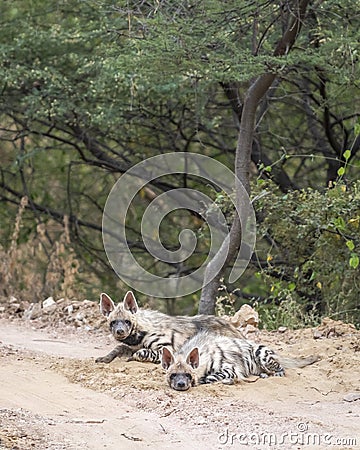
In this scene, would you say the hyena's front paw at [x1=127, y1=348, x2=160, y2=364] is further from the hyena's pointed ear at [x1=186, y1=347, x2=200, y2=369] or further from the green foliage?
the green foliage

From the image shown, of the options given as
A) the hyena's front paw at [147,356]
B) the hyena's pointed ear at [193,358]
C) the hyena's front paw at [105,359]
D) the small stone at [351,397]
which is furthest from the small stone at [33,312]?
the small stone at [351,397]

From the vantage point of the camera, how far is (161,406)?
6.06 m

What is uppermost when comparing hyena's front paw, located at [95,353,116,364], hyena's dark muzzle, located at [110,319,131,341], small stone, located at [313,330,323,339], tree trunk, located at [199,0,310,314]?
tree trunk, located at [199,0,310,314]

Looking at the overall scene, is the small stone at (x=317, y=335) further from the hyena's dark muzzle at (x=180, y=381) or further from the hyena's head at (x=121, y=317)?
the hyena's dark muzzle at (x=180, y=381)

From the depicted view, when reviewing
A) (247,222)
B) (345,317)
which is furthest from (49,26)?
(345,317)

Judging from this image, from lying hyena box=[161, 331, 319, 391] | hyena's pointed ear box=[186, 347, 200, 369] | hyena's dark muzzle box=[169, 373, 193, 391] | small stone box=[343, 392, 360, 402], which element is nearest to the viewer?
small stone box=[343, 392, 360, 402]

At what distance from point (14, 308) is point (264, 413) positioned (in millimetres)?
5476

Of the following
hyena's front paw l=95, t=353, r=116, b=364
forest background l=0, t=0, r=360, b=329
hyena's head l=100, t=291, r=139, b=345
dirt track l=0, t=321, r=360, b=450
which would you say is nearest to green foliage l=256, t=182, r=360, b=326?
forest background l=0, t=0, r=360, b=329

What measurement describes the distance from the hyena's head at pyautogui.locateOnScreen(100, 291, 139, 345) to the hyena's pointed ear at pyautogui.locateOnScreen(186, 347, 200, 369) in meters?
1.02

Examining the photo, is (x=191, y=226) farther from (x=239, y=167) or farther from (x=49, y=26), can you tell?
(x=239, y=167)

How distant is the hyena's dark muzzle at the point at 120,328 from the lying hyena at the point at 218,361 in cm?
53

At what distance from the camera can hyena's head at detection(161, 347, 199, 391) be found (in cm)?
654

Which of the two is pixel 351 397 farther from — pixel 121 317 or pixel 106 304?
pixel 106 304

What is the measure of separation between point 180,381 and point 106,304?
159 centimetres
